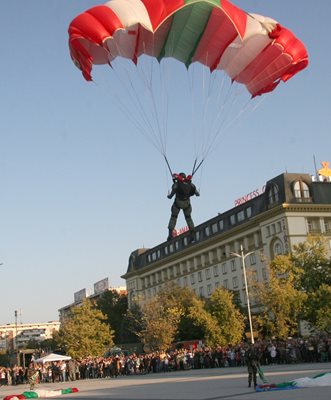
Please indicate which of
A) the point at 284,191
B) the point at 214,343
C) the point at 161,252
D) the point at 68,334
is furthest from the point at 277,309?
the point at 161,252

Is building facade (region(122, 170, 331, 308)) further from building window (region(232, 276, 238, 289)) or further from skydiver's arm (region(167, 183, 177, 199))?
skydiver's arm (region(167, 183, 177, 199))

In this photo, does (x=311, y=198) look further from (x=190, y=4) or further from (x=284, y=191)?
(x=190, y=4)

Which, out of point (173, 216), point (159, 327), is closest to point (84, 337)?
point (159, 327)

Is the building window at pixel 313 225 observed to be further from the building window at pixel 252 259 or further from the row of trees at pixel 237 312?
the row of trees at pixel 237 312

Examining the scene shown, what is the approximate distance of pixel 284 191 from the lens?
229 ft

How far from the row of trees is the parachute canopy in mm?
26183

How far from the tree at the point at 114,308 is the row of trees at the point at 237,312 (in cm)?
2206

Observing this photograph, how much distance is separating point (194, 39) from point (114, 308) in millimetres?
93843

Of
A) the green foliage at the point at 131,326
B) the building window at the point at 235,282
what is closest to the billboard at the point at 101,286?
the green foliage at the point at 131,326

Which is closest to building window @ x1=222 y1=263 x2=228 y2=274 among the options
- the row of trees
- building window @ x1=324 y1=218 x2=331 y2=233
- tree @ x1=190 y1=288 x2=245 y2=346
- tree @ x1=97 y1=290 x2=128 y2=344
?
the row of trees

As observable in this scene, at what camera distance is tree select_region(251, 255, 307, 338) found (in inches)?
1847

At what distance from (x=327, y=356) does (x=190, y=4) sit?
69.8 ft

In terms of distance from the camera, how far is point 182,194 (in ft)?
70.2

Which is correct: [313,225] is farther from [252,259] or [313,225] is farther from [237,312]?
[237,312]
